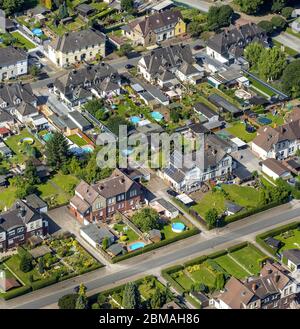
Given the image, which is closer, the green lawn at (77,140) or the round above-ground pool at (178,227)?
the round above-ground pool at (178,227)

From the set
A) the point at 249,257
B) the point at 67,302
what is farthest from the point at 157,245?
the point at 67,302

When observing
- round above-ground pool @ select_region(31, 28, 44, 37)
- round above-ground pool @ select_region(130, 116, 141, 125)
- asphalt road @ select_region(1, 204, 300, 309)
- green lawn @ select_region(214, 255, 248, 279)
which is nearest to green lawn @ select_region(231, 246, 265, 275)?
green lawn @ select_region(214, 255, 248, 279)

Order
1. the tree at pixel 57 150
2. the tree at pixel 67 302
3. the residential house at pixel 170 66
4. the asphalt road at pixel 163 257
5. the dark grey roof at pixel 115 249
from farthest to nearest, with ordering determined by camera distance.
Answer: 1. the residential house at pixel 170 66
2. the tree at pixel 57 150
3. the dark grey roof at pixel 115 249
4. the asphalt road at pixel 163 257
5. the tree at pixel 67 302

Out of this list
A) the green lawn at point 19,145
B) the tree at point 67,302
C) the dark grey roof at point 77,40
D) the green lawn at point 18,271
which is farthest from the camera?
the dark grey roof at point 77,40

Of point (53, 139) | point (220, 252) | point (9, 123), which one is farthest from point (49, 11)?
point (220, 252)

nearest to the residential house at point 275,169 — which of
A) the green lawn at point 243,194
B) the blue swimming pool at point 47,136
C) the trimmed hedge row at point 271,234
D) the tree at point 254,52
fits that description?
the green lawn at point 243,194

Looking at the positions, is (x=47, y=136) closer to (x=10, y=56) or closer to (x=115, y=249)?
(x=10, y=56)

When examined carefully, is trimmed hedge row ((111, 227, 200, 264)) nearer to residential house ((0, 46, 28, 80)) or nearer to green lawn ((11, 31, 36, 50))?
residential house ((0, 46, 28, 80))

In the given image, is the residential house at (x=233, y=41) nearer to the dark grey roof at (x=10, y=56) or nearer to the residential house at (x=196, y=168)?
the dark grey roof at (x=10, y=56)
